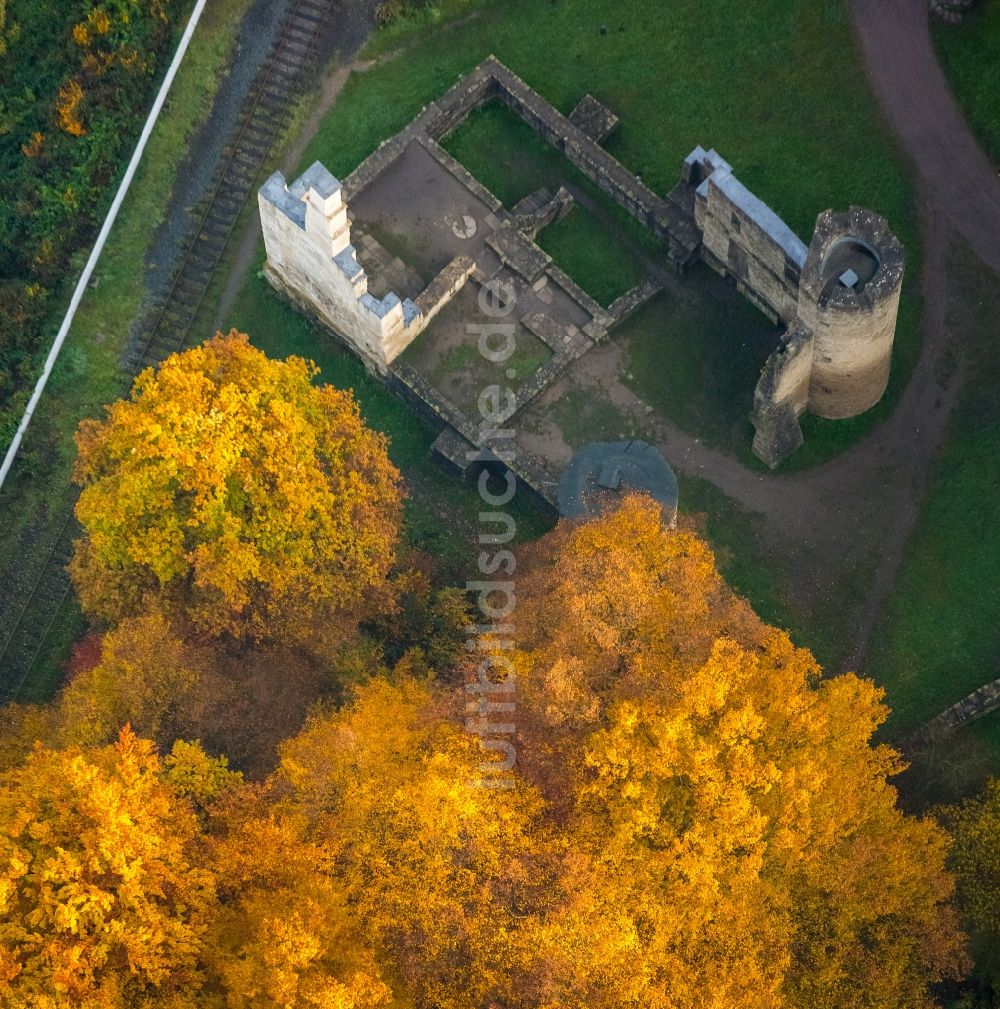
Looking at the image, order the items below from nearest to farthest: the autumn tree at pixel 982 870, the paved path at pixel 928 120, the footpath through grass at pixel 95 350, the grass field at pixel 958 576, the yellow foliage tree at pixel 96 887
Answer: the yellow foliage tree at pixel 96 887 < the autumn tree at pixel 982 870 < the grass field at pixel 958 576 < the paved path at pixel 928 120 < the footpath through grass at pixel 95 350

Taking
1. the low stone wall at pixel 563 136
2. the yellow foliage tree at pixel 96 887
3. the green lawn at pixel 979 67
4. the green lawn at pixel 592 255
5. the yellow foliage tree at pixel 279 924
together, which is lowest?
the yellow foliage tree at pixel 96 887

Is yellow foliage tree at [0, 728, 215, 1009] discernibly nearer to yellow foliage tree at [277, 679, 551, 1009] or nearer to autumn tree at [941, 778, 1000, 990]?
yellow foliage tree at [277, 679, 551, 1009]

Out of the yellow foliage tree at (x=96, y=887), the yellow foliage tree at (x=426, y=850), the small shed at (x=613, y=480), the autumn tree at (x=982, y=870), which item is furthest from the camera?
the small shed at (x=613, y=480)

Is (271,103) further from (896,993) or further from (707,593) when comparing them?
(896,993)

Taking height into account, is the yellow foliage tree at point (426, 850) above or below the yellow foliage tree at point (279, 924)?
above

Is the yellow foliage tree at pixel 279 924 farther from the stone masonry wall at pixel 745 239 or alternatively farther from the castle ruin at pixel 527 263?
the stone masonry wall at pixel 745 239

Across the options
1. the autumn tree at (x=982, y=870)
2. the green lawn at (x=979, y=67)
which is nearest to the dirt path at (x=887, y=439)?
the green lawn at (x=979, y=67)

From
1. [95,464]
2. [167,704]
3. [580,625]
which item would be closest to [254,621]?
[167,704]

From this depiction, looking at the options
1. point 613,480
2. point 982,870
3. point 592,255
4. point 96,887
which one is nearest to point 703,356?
point 592,255
